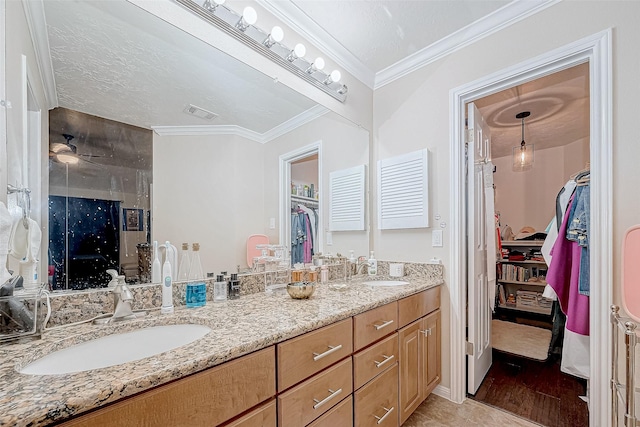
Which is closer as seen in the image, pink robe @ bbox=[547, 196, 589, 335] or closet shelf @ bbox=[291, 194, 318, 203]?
pink robe @ bbox=[547, 196, 589, 335]

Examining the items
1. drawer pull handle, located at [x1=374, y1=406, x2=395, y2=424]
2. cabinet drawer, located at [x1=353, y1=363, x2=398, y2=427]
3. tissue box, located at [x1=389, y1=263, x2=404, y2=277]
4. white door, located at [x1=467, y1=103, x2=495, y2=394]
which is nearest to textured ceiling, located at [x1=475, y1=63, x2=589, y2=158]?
white door, located at [x1=467, y1=103, x2=495, y2=394]

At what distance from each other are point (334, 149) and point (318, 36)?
77 cm

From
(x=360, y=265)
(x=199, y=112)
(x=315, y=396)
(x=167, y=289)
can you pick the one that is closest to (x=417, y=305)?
(x=360, y=265)

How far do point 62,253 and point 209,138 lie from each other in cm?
78

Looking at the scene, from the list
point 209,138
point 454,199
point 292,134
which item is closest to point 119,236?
point 209,138

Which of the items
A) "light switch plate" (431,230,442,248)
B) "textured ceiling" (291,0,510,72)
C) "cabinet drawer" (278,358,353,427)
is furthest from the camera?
"light switch plate" (431,230,442,248)

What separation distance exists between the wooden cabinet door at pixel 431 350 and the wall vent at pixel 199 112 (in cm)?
172

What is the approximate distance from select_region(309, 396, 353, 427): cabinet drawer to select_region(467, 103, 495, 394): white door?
47.8 inches

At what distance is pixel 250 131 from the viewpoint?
65.6 inches

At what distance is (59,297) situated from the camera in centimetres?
102

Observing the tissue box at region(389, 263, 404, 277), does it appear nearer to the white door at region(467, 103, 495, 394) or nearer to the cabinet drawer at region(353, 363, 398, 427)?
the white door at region(467, 103, 495, 394)

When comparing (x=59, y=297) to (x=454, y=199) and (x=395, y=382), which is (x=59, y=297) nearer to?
(x=395, y=382)

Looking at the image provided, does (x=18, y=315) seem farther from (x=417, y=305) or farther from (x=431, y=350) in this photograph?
(x=431, y=350)

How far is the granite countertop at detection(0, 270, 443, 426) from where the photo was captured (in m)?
0.56
